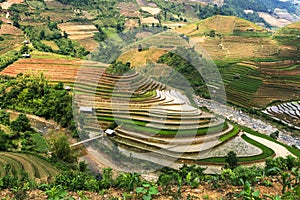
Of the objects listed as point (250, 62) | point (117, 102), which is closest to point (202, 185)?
point (117, 102)

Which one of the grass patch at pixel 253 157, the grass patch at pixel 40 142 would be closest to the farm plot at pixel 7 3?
the grass patch at pixel 40 142

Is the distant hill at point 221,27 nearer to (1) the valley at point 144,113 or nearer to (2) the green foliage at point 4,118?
(1) the valley at point 144,113

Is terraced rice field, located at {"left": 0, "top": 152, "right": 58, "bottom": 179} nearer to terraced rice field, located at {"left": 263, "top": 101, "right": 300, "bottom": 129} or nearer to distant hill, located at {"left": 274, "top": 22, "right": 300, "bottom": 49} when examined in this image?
terraced rice field, located at {"left": 263, "top": 101, "right": 300, "bottom": 129}

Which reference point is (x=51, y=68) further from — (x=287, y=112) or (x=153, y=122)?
(x=287, y=112)

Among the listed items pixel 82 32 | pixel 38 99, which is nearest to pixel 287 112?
pixel 38 99

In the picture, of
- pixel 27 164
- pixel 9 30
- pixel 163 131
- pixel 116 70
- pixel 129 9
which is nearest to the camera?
pixel 27 164

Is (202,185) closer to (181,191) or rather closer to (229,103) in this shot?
(181,191)
